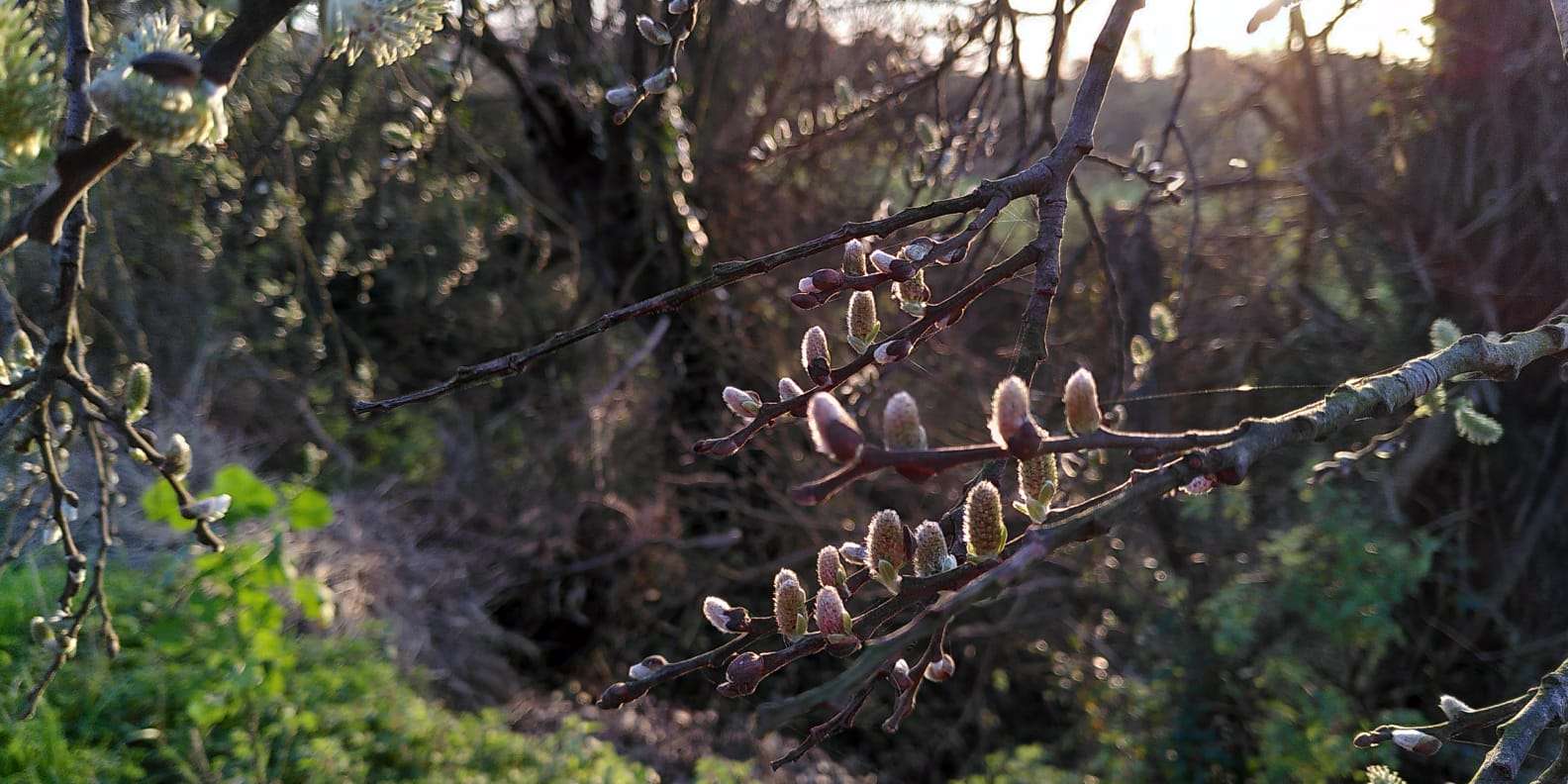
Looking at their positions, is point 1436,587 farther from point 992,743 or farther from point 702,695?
point 702,695

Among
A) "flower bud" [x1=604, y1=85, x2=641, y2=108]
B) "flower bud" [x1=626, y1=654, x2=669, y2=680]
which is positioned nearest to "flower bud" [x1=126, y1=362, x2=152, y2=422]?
"flower bud" [x1=604, y1=85, x2=641, y2=108]

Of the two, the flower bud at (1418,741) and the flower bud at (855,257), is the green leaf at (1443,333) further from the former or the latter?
the flower bud at (855,257)

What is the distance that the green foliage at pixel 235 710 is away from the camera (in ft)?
8.25

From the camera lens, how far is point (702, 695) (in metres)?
4.39

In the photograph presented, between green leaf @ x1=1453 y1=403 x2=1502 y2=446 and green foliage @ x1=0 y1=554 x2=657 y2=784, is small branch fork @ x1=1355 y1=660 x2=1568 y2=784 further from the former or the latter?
green foliage @ x1=0 y1=554 x2=657 y2=784

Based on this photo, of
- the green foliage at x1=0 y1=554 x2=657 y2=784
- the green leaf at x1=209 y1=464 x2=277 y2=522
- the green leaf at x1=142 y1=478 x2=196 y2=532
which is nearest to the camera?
the green foliage at x1=0 y1=554 x2=657 y2=784

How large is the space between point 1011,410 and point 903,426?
0.21ft

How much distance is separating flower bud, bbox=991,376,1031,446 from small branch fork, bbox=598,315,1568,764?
63 mm

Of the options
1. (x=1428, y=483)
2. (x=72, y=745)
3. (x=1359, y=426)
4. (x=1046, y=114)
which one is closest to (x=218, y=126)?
(x=1046, y=114)

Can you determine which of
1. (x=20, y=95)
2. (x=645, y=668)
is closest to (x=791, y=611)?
(x=645, y=668)

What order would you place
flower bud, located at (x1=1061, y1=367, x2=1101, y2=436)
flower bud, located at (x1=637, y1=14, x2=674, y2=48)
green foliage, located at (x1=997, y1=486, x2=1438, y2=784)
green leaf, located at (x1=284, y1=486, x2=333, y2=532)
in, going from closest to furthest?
flower bud, located at (x1=1061, y1=367, x2=1101, y2=436)
flower bud, located at (x1=637, y1=14, x2=674, y2=48)
green foliage, located at (x1=997, y1=486, x2=1438, y2=784)
green leaf, located at (x1=284, y1=486, x2=333, y2=532)

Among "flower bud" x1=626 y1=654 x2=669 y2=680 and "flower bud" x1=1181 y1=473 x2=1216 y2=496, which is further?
"flower bud" x1=626 y1=654 x2=669 y2=680

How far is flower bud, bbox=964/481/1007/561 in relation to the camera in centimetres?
69

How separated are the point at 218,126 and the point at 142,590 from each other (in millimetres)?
3032
